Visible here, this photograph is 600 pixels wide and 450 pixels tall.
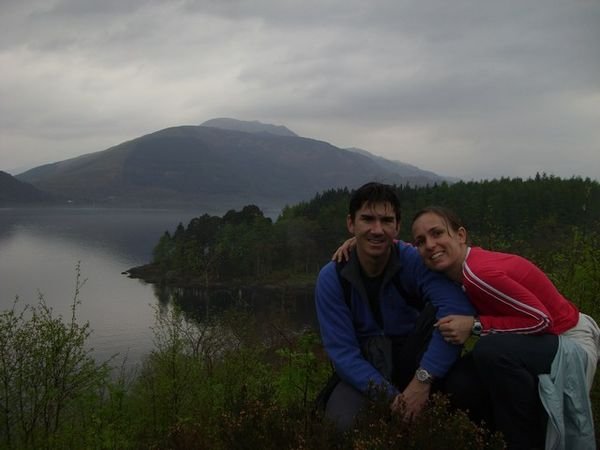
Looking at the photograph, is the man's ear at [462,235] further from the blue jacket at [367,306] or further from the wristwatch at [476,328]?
the wristwatch at [476,328]

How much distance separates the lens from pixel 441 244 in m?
2.92

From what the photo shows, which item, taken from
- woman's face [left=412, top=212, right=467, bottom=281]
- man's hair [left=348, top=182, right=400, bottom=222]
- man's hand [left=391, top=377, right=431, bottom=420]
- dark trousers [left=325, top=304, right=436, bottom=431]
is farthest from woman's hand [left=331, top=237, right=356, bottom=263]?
man's hand [left=391, top=377, right=431, bottom=420]

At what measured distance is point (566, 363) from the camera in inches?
103

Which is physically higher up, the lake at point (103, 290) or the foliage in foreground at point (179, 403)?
the foliage in foreground at point (179, 403)

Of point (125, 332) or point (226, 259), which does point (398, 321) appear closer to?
point (125, 332)

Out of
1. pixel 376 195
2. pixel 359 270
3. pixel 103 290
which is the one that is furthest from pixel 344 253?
pixel 103 290

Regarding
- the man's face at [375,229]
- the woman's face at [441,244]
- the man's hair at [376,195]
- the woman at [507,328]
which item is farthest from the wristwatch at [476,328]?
the man's hair at [376,195]

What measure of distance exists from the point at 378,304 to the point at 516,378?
900mm

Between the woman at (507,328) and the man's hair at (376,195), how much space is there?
0.83 ft

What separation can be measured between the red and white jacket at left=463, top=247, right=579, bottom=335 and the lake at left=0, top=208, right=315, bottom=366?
13.9 m

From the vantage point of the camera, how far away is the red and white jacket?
2623 millimetres

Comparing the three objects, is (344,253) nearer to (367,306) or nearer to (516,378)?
(367,306)

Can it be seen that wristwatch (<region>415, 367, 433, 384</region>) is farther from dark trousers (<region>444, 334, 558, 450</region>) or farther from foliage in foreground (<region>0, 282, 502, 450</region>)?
foliage in foreground (<region>0, 282, 502, 450</region>)

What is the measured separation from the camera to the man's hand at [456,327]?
279 centimetres
